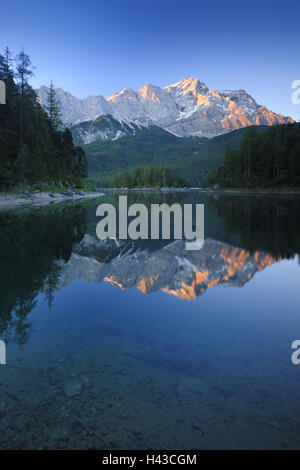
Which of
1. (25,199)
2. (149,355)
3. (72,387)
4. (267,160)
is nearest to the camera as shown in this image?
(72,387)

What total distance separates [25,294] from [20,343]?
2.90m

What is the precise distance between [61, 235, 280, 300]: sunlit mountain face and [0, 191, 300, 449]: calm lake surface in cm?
9

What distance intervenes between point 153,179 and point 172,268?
180021 millimetres

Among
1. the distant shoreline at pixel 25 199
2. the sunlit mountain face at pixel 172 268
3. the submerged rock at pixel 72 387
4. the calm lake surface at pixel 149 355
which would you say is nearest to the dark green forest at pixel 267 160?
the distant shoreline at pixel 25 199

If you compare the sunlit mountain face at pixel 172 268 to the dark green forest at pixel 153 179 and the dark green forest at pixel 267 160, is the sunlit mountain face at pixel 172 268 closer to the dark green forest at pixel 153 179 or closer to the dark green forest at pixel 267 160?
the dark green forest at pixel 267 160

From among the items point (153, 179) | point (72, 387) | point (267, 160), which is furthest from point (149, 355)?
point (153, 179)

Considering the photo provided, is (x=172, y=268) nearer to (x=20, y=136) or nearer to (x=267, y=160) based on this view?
(x=20, y=136)

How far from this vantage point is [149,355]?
17.8 ft

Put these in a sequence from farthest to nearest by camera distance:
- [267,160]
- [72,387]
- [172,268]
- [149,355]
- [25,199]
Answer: [267,160] → [25,199] → [172,268] → [149,355] → [72,387]

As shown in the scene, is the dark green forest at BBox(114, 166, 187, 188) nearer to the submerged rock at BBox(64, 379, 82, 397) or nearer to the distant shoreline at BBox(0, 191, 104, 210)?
the distant shoreline at BBox(0, 191, 104, 210)

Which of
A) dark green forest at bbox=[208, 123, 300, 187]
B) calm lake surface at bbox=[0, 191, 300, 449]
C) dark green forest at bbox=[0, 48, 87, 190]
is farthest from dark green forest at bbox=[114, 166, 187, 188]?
calm lake surface at bbox=[0, 191, 300, 449]

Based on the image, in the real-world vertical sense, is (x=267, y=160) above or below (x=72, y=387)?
above

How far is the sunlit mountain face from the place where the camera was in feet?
32.1
